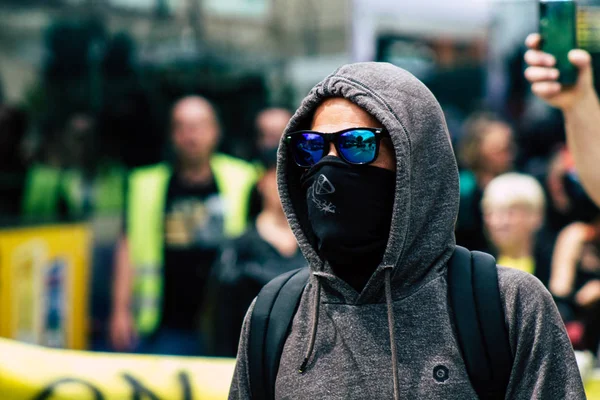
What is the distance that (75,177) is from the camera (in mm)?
6832

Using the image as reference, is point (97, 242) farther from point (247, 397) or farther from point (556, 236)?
point (247, 397)

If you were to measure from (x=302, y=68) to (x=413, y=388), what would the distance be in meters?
5.87

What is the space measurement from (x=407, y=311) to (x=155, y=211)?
381 centimetres

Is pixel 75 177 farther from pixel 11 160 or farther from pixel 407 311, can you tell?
pixel 407 311

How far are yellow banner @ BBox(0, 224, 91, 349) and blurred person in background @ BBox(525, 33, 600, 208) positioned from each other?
12.5 ft

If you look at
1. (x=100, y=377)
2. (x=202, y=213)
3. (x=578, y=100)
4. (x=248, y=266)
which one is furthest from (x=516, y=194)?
(x=100, y=377)

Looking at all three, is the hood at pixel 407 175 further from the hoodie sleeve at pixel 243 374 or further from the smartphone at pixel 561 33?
the smartphone at pixel 561 33

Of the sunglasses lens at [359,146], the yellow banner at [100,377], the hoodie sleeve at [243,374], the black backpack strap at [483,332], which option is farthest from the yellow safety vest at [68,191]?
the black backpack strap at [483,332]

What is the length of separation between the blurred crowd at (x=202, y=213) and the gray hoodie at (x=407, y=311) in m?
2.04

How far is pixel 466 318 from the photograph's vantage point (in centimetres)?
195

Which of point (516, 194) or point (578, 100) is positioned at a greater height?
point (578, 100)

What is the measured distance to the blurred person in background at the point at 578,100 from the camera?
A: 2613mm

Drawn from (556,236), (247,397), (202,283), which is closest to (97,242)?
(202,283)

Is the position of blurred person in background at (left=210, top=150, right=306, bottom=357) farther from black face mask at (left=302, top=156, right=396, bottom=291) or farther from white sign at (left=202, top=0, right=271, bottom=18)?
white sign at (left=202, top=0, right=271, bottom=18)
